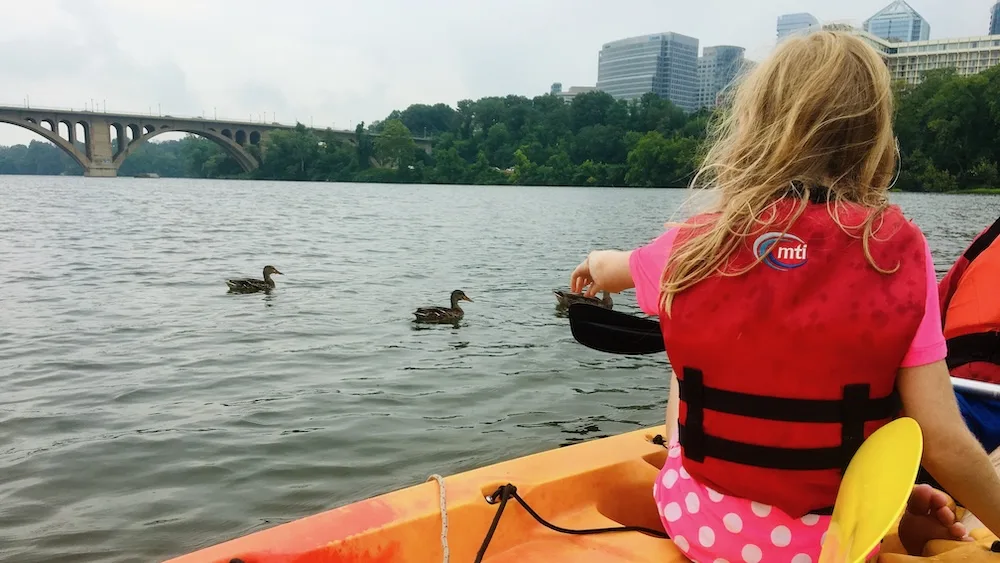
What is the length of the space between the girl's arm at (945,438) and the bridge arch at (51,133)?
2984 inches

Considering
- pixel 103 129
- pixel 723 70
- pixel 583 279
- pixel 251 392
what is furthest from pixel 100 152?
pixel 583 279

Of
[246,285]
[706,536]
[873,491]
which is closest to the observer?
[873,491]

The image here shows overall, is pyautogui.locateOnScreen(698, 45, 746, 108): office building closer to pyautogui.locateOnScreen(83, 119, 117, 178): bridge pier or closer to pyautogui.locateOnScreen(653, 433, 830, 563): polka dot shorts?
→ pyautogui.locateOnScreen(653, 433, 830, 563): polka dot shorts

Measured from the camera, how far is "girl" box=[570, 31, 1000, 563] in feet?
5.16

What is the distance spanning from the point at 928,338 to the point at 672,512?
79 cm

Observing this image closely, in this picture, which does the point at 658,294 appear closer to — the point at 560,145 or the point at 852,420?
the point at 852,420

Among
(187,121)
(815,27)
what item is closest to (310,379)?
(815,27)

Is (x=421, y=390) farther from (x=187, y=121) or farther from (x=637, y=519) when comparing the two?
(x=187, y=121)

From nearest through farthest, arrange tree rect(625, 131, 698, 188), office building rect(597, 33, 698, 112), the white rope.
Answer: the white rope → tree rect(625, 131, 698, 188) → office building rect(597, 33, 698, 112)

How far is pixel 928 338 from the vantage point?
1.58 m

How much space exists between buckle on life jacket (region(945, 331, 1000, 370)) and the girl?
0.91 metres

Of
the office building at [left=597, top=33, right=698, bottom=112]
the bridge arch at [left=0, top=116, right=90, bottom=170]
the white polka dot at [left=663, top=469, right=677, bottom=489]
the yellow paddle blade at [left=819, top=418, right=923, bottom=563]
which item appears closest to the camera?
the yellow paddle blade at [left=819, top=418, right=923, bottom=563]

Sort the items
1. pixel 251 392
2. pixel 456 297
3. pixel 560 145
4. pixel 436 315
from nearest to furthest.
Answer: pixel 251 392 → pixel 436 315 → pixel 456 297 → pixel 560 145

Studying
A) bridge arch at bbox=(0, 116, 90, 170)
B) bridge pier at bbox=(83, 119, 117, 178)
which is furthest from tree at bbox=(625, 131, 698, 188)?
bridge arch at bbox=(0, 116, 90, 170)
